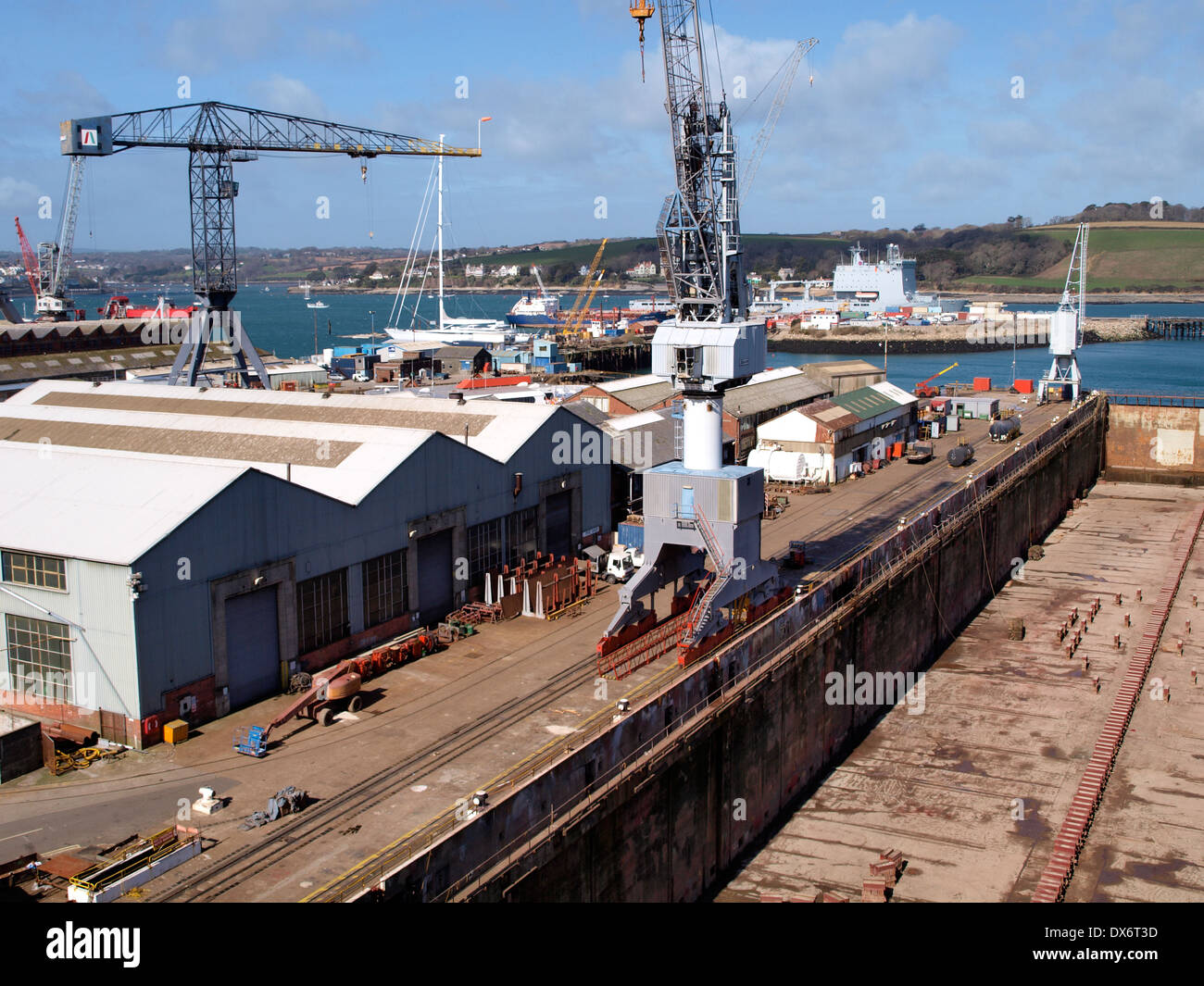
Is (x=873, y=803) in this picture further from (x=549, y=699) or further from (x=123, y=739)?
(x=123, y=739)

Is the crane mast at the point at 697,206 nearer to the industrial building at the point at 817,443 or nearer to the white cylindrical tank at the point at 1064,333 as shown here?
the industrial building at the point at 817,443

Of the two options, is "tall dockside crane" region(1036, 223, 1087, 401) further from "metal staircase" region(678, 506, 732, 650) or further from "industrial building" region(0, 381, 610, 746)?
"metal staircase" region(678, 506, 732, 650)

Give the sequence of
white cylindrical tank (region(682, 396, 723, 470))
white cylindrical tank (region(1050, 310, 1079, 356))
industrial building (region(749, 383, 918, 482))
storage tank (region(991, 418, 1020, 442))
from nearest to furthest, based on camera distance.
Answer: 1. white cylindrical tank (region(682, 396, 723, 470))
2. industrial building (region(749, 383, 918, 482))
3. storage tank (region(991, 418, 1020, 442))
4. white cylindrical tank (region(1050, 310, 1079, 356))

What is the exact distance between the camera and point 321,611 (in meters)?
30.6

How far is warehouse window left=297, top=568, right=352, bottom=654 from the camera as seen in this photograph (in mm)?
29906

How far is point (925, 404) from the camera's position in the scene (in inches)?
3312

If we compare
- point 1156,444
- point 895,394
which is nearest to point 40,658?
point 895,394

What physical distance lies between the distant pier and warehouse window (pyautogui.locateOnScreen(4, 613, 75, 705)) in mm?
193821

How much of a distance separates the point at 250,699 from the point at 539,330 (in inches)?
5445

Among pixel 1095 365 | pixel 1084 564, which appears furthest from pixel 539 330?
pixel 1084 564

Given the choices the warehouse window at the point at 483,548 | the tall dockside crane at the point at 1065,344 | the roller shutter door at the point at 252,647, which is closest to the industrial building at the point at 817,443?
the warehouse window at the point at 483,548

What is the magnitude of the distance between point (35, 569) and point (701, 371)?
19.2m

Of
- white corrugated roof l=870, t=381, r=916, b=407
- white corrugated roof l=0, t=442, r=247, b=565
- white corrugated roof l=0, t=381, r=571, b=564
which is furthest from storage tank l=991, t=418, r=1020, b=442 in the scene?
white corrugated roof l=0, t=442, r=247, b=565

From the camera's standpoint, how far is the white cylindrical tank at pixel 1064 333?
86.4 meters
